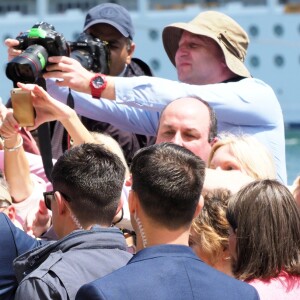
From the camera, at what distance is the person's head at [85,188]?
2662 mm

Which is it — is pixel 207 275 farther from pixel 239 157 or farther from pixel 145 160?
pixel 239 157

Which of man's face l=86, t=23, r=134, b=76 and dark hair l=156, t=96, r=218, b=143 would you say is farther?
man's face l=86, t=23, r=134, b=76

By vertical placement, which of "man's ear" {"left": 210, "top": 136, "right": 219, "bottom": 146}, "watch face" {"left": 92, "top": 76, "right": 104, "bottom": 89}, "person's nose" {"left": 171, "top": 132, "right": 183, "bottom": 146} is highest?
"watch face" {"left": 92, "top": 76, "right": 104, "bottom": 89}

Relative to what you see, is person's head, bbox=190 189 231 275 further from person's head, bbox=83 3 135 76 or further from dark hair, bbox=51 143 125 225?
person's head, bbox=83 3 135 76

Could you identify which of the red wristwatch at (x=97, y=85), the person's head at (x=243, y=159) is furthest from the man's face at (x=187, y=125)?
the red wristwatch at (x=97, y=85)

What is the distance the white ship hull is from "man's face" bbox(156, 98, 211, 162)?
28.2 m

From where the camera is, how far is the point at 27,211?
3555 millimetres

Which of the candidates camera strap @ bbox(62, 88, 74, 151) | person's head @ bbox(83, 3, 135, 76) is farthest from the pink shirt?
person's head @ bbox(83, 3, 135, 76)

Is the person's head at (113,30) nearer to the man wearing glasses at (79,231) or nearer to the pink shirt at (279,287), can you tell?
the man wearing glasses at (79,231)

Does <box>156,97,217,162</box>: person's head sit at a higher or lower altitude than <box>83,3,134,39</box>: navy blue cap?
lower

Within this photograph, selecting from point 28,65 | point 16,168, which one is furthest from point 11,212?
point 28,65

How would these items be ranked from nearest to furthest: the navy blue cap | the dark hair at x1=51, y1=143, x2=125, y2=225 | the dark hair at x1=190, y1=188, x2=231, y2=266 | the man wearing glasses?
the man wearing glasses → the dark hair at x1=51, y1=143, x2=125, y2=225 → the dark hair at x1=190, y1=188, x2=231, y2=266 → the navy blue cap

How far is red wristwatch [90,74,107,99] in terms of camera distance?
3417mm

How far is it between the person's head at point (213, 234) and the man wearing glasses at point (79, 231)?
28cm
